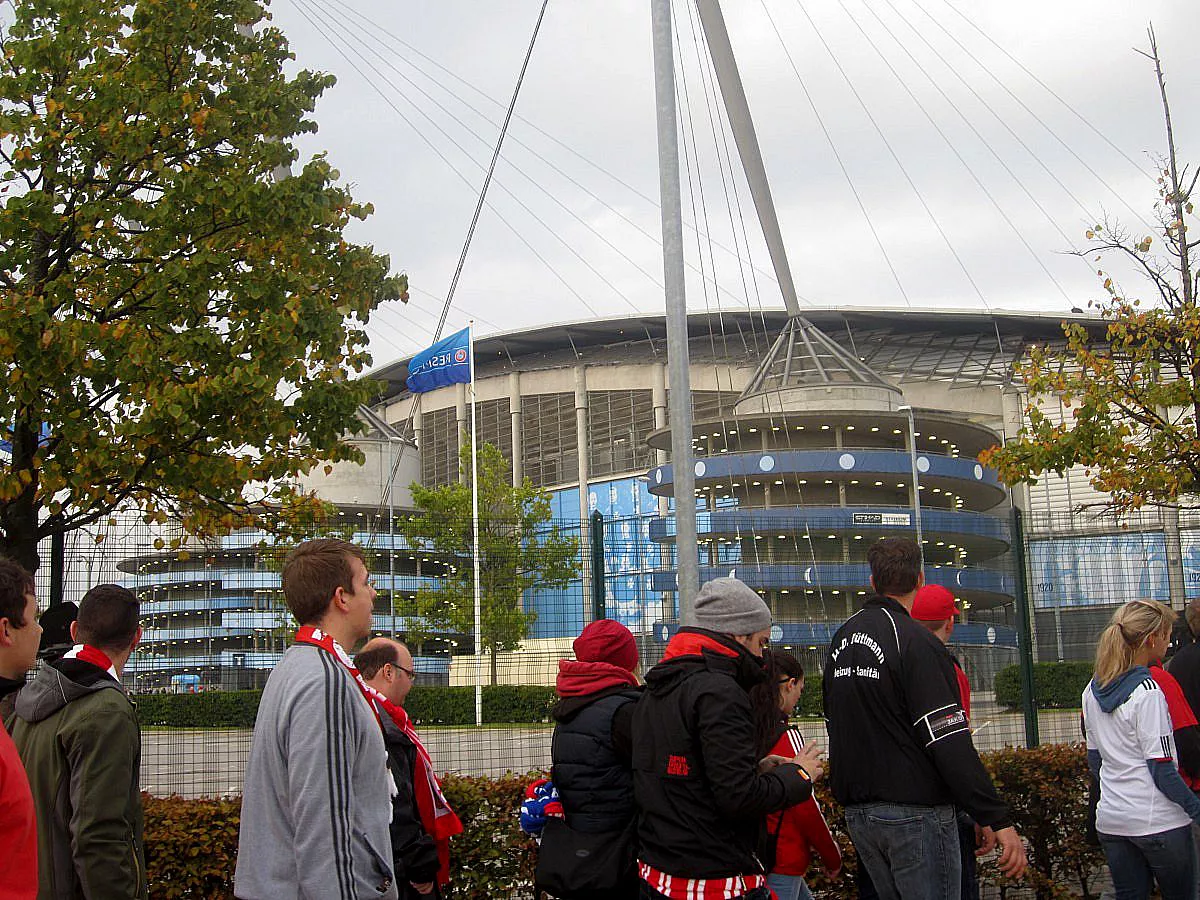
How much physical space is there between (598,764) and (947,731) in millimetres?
1344

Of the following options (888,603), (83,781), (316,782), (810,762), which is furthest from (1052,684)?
(316,782)

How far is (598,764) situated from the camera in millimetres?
4414

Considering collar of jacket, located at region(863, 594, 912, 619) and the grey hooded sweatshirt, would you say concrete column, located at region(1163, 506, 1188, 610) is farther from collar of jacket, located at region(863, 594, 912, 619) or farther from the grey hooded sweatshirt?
the grey hooded sweatshirt

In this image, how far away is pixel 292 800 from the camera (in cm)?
317

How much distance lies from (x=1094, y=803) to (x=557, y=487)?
6721 centimetres

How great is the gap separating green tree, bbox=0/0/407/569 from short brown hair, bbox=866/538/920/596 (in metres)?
4.91

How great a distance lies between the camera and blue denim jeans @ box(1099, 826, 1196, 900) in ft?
17.4

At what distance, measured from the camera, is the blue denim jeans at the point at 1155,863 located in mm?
5309

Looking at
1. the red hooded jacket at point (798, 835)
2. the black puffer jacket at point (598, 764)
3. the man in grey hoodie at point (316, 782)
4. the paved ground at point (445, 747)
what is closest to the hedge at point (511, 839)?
the red hooded jacket at point (798, 835)

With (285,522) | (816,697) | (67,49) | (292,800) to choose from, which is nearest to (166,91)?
(67,49)

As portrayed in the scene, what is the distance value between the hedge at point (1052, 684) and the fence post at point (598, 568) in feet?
17.9

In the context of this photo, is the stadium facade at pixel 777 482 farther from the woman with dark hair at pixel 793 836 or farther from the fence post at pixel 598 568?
the woman with dark hair at pixel 793 836

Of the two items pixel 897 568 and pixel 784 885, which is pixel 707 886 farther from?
pixel 897 568

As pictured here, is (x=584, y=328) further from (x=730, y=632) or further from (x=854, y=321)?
(x=730, y=632)
